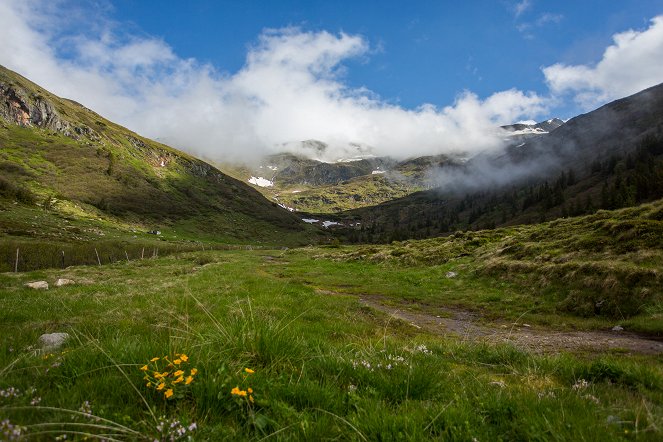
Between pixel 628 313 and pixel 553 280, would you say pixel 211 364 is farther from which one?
pixel 553 280

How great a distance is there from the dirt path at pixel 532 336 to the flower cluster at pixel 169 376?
4961 millimetres

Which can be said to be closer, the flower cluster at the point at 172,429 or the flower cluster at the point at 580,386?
the flower cluster at the point at 172,429

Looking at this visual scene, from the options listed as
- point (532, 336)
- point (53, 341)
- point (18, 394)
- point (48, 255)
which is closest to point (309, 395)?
point (18, 394)

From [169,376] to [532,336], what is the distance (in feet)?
41.8

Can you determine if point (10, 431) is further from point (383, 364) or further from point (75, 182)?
point (75, 182)

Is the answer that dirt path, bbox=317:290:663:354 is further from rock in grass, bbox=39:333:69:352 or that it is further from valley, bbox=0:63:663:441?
rock in grass, bbox=39:333:69:352

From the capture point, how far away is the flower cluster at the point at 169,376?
3596 millimetres

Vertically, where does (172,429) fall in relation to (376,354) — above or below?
above

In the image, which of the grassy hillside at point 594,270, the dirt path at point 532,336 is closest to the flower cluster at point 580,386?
the dirt path at point 532,336

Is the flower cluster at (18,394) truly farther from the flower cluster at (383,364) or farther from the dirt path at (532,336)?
the dirt path at (532,336)

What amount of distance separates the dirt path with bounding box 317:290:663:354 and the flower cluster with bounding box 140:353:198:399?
496cm

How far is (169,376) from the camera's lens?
12.8ft

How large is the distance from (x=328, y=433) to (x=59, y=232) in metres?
91.7

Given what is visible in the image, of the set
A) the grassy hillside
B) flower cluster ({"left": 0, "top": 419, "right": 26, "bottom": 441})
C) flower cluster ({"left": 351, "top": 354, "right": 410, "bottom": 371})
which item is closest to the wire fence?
the grassy hillside
